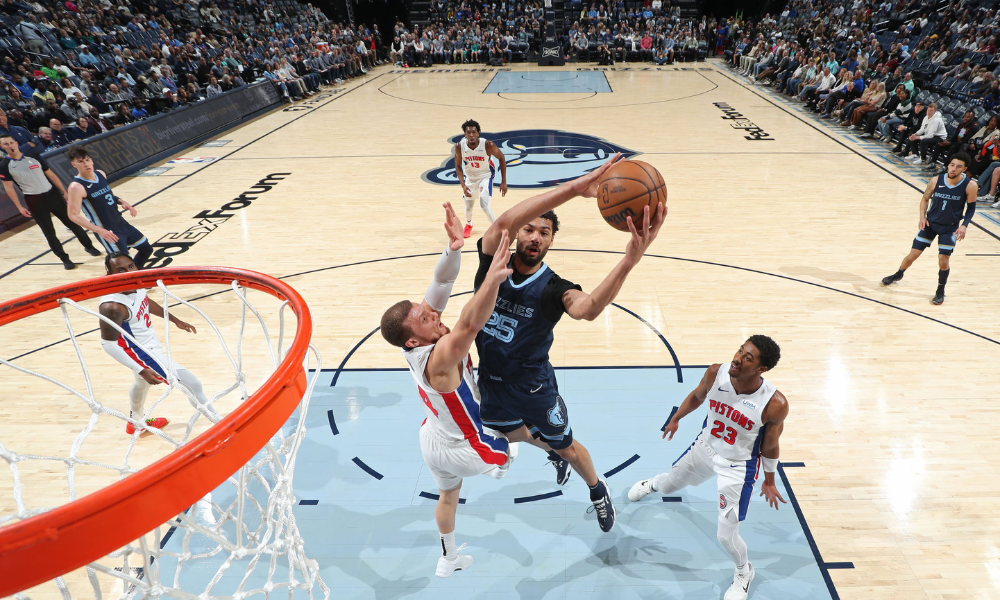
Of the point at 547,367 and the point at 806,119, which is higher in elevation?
the point at 547,367

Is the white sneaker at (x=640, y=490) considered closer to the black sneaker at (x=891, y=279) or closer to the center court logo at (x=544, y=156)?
the black sneaker at (x=891, y=279)

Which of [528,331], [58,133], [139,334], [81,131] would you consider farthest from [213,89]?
[528,331]

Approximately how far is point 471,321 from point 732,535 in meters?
1.90

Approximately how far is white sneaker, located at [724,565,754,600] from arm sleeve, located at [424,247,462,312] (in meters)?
2.15

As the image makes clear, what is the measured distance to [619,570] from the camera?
3.50 metres

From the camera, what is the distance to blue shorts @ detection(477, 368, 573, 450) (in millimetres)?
3221

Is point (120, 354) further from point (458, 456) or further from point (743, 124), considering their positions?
point (743, 124)

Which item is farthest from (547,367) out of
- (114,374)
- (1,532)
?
(114,374)

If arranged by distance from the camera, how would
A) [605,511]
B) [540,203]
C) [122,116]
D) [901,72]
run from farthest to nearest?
1. [901,72]
2. [122,116]
3. [605,511]
4. [540,203]

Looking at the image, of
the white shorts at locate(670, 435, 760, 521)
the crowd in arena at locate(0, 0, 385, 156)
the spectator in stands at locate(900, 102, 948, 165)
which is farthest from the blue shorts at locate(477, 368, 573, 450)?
the spectator in stands at locate(900, 102, 948, 165)

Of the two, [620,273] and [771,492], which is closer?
[620,273]

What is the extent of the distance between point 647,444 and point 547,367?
5.34 feet

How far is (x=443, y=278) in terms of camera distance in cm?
300

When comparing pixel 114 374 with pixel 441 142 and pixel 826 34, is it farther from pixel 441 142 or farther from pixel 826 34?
pixel 826 34
